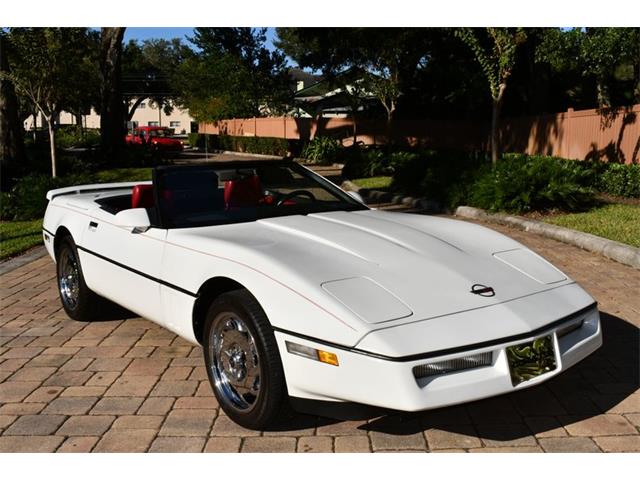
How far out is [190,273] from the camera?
3697 mm

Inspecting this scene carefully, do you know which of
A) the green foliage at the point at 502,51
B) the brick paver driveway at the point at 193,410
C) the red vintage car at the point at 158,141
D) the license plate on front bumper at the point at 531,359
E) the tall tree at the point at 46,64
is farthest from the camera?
the red vintage car at the point at 158,141

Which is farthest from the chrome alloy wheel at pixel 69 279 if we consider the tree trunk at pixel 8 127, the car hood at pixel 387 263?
the tree trunk at pixel 8 127

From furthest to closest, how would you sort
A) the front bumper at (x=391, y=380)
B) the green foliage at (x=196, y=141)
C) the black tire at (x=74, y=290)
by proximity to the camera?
the green foliage at (x=196, y=141) < the black tire at (x=74, y=290) < the front bumper at (x=391, y=380)

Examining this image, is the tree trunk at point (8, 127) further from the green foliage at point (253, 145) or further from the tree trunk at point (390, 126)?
the green foliage at point (253, 145)

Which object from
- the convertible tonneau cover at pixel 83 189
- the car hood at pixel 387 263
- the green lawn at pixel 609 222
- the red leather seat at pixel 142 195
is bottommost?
the green lawn at pixel 609 222

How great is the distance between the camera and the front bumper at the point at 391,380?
274 cm

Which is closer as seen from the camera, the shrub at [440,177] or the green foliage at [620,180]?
the shrub at [440,177]

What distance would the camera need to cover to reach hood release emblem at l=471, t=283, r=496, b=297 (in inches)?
125

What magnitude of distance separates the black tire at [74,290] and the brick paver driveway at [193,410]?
0.53 feet

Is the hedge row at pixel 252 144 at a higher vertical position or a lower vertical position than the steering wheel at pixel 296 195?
lower

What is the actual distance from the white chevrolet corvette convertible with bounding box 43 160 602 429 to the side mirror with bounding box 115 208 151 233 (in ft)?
0.03

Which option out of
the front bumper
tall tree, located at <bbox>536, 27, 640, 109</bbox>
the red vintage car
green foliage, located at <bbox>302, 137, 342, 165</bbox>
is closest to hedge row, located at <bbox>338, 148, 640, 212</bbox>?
tall tree, located at <bbox>536, 27, 640, 109</bbox>

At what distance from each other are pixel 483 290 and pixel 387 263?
1.69 feet

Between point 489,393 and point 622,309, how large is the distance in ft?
10.4
